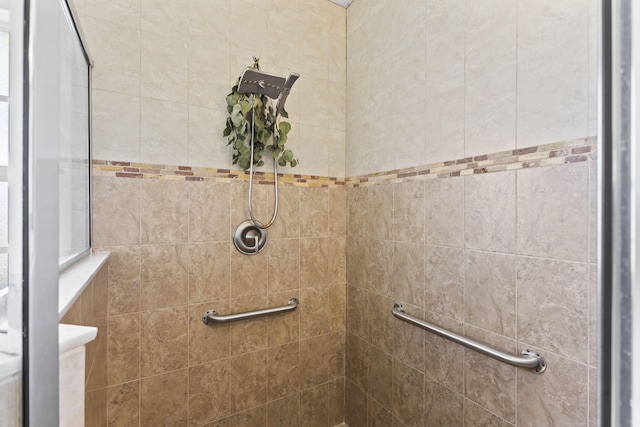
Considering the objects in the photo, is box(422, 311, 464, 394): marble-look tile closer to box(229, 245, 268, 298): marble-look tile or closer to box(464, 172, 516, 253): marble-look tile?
box(464, 172, 516, 253): marble-look tile

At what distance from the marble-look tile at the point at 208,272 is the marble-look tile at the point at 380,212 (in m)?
0.72

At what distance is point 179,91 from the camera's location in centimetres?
135

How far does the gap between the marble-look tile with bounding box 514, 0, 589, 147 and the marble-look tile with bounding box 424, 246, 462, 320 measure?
1.50ft

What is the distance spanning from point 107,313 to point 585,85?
1.75 metres

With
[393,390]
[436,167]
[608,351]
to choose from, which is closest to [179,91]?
[436,167]

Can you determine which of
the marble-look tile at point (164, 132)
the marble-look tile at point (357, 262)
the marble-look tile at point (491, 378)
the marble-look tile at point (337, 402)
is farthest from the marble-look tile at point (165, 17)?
the marble-look tile at point (337, 402)

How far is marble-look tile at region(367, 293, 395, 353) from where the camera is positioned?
146cm

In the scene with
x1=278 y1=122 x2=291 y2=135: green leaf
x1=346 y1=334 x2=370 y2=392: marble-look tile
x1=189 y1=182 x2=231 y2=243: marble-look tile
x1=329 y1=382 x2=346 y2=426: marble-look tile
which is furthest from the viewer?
x1=329 y1=382 x2=346 y2=426: marble-look tile

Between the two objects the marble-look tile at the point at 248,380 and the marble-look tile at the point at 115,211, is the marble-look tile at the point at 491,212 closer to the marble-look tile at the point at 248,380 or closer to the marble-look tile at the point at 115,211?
the marble-look tile at the point at 248,380

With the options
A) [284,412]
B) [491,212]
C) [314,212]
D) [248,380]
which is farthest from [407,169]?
[284,412]

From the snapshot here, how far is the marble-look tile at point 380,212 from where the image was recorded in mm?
1459

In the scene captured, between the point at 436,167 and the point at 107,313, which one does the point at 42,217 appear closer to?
the point at 107,313

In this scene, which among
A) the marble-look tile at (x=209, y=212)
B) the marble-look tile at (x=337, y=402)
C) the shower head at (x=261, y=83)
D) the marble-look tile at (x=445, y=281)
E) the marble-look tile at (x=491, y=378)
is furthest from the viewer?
the marble-look tile at (x=337, y=402)

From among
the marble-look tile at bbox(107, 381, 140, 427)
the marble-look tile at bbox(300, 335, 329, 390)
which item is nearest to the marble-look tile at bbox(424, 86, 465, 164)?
the marble-look tile at bbox(300, 335, 329, 390)
